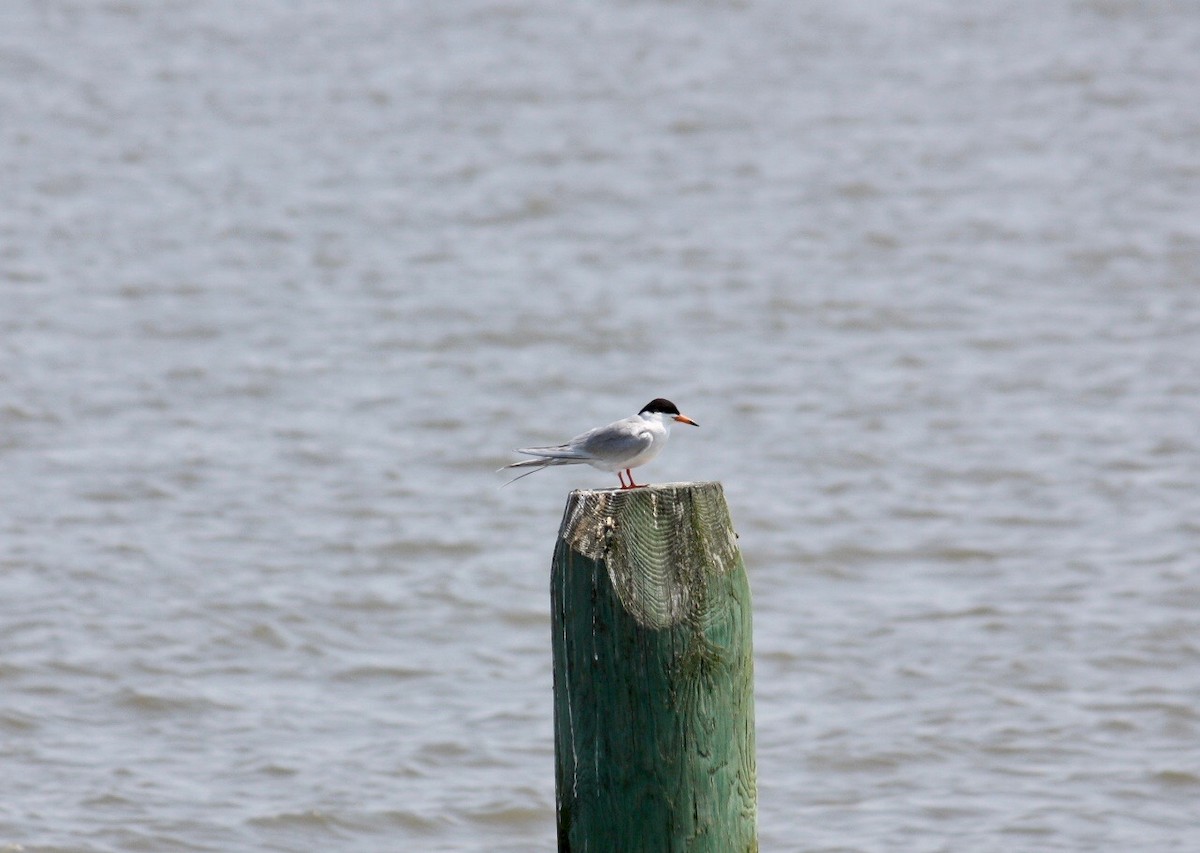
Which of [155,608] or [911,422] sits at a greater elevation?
[911,422]

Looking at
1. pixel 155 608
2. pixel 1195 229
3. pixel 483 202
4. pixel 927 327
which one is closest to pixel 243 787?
pixel 155 608

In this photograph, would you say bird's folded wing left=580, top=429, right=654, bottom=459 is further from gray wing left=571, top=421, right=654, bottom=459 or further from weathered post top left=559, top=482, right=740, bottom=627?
weathered post top left=559, top=482, right=740, bottom=627

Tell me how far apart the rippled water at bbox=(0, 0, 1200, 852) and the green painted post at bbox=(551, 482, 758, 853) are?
318 cm

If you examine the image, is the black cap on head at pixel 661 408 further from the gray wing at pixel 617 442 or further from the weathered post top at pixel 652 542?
the weathered post top at pixel 652 542

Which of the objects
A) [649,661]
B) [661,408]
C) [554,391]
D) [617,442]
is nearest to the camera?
[649,661]

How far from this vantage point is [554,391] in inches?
500

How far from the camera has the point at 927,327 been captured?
46.1 feet

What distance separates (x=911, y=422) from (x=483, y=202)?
6.21m

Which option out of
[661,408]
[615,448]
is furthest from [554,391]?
[615,448]

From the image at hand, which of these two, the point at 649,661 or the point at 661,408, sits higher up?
the point at 661,408

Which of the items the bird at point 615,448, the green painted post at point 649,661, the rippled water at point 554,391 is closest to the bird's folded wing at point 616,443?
the bird at point 615,448

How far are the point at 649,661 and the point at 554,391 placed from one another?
362 inches

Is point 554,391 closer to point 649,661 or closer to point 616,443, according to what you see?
point 616,443

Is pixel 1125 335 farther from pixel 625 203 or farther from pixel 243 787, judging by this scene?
pixel 243 787
